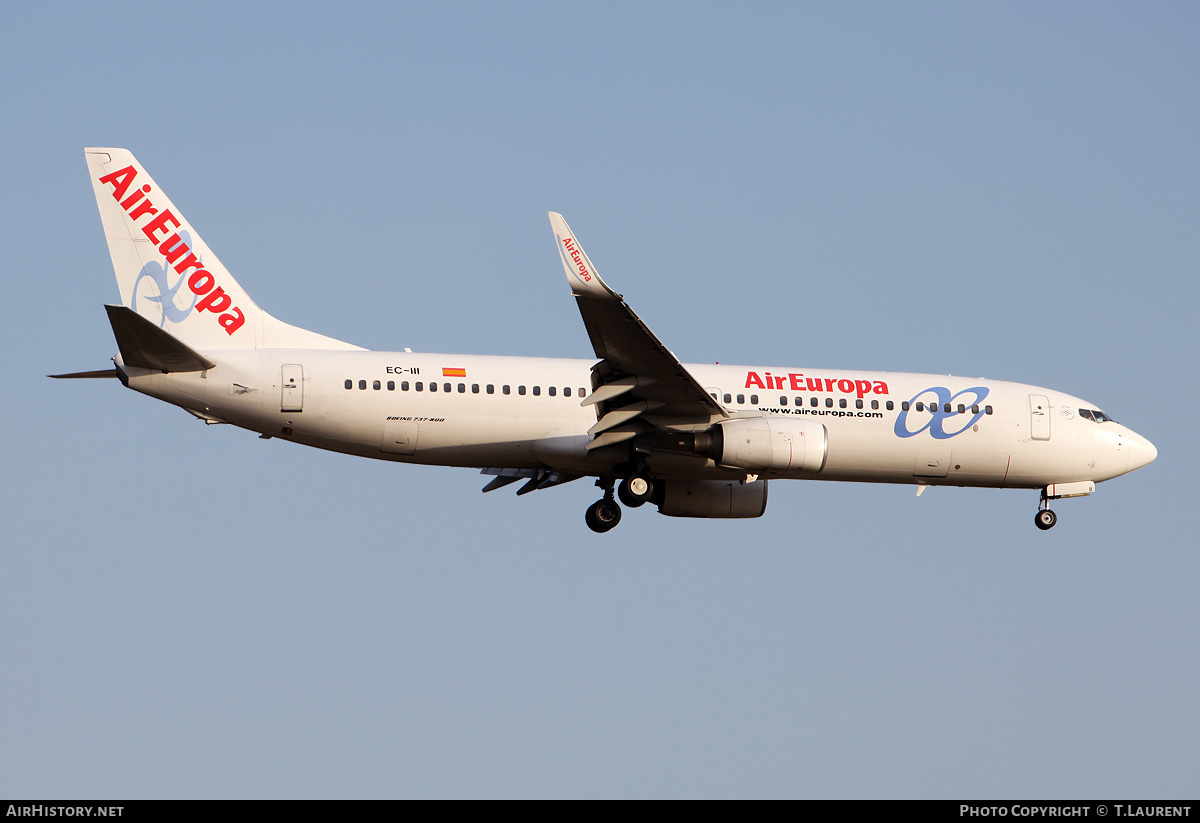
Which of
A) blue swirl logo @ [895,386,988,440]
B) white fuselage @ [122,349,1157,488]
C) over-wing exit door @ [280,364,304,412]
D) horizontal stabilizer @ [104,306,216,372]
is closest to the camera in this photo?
horizontal stabilizer @ [104,306,216,372]

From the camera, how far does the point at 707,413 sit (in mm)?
28906

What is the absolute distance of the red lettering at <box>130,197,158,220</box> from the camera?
1174 inches

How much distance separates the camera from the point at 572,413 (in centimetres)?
2989

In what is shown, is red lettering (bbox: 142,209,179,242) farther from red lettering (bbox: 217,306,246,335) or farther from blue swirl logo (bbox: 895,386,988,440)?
blue swirl logo (bbox: 895,386,988,440)

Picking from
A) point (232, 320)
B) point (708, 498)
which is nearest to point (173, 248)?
point (232, 320)

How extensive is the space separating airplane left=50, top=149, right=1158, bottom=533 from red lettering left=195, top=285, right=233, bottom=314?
0.10 feet

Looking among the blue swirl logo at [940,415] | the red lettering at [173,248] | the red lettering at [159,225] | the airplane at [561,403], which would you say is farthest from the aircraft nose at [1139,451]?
the red lettering at [159,225]

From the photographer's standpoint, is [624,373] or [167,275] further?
[167,275]

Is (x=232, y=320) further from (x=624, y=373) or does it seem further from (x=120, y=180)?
(x=624, y=373)

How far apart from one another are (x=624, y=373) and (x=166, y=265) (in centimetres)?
1051

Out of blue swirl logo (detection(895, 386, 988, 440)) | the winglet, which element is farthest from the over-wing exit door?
blue swirl logo (detection(895, 386, 988, 440))
